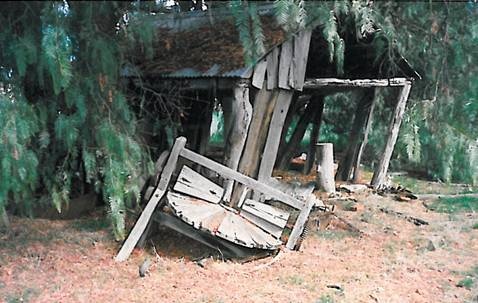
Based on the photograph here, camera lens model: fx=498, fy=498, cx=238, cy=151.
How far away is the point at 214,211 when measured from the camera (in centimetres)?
525

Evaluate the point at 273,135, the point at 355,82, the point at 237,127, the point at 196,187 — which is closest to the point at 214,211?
the point at 196,187

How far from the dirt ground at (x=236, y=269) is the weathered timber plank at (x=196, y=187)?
2.04 feet

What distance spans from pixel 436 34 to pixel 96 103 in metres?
2.72

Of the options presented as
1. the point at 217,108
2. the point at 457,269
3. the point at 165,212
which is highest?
the point at 217,108

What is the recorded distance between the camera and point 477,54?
430 centimetres

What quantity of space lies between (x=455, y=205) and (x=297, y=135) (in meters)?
4.02

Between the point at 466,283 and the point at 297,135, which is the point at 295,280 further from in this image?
the point at 297,135

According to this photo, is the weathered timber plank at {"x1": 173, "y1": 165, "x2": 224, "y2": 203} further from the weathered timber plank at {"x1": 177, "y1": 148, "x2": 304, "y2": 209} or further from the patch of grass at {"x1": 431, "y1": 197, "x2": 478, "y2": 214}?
the patch of grass at {"x1": 431, "y1": 197, "x2": 478, "y2": 214}

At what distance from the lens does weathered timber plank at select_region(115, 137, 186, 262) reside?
16.8 feet

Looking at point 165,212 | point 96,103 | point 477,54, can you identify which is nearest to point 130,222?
point 165,212

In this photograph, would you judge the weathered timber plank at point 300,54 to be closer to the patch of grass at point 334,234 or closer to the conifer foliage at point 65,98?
the patch of grass at point 334,234

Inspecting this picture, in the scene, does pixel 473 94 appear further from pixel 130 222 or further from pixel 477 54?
pixel 130 222

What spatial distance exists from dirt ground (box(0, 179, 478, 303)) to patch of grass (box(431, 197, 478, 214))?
62.6 inches

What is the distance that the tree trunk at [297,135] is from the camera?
1144 centimetres
